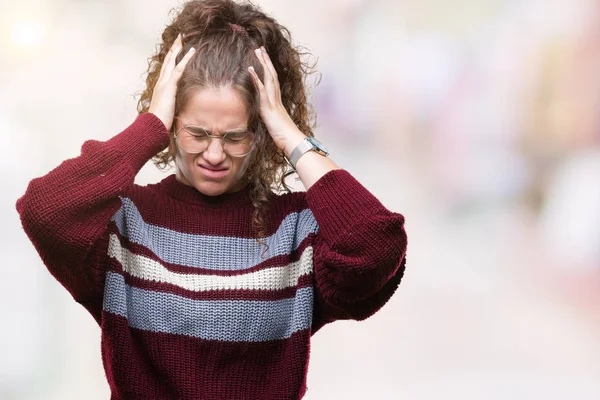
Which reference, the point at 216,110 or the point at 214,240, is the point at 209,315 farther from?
the point at 216,110

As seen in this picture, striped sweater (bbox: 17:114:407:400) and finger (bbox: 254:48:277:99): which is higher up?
finger (bbox: 254:48:277:99)

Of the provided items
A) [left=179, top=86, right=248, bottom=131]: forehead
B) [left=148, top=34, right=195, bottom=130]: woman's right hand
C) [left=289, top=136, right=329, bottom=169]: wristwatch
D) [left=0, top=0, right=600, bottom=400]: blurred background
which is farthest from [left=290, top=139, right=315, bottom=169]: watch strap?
[left=0, top=0, right=600, bottom=400]: blurred background

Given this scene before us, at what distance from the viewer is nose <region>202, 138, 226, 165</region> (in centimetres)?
151

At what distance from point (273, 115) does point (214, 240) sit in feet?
0.82

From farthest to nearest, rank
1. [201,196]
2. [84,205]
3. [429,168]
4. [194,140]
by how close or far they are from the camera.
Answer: [429,168], [201,196], [194,140], [84,205]

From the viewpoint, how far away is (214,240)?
1.62m

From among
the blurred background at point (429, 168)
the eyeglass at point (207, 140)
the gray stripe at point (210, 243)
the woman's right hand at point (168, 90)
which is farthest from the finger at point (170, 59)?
the blurred background at point (429, 168)

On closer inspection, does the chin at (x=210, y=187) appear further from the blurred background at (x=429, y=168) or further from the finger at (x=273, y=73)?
the blurred background at (x=429, y=168)

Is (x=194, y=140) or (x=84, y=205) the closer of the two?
(x=84, y=205)

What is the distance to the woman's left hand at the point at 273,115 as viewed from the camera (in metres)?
1.59

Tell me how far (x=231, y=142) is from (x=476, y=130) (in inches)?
43.8

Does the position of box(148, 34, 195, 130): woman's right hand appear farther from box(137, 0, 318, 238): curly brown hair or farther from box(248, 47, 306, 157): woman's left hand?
box(248, 47, 306, 157): woman's left hand

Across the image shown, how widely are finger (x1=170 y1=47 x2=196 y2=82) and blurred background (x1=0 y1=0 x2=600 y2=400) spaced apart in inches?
31.0

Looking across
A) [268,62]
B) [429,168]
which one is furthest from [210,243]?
Answer: [429,168]
